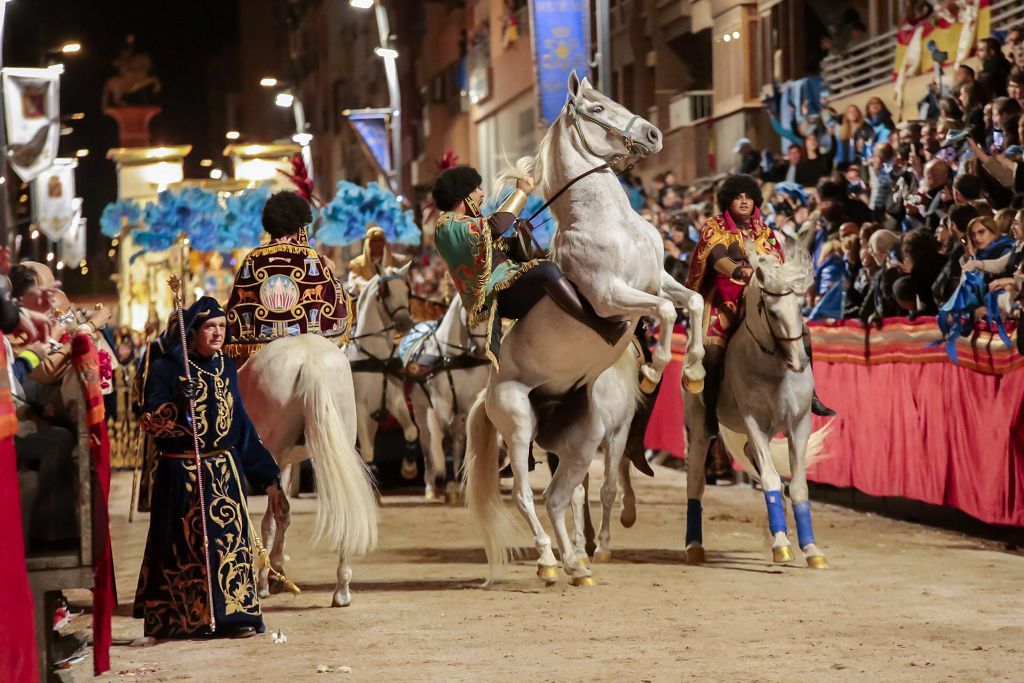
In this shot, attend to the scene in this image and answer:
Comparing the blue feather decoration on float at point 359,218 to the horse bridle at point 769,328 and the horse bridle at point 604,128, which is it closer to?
the horse bridle at point 769,328

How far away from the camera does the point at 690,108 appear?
118 feet

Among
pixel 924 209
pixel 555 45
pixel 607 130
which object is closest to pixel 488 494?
pixel 607 130

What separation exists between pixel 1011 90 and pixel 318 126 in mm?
81851

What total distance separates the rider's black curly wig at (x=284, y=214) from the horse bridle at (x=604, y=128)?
1.95 meters

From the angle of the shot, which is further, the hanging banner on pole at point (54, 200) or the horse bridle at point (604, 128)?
the hanging banner on pole at point (54, 200)

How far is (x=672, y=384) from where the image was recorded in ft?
64.7

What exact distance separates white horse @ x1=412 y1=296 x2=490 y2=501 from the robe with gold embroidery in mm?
7459

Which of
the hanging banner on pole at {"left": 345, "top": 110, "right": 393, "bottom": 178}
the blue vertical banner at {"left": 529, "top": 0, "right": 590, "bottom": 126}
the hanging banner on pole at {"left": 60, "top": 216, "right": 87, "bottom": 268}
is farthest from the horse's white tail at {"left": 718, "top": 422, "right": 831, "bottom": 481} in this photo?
the hanging banner on pole at {"left": 60, "top": 216, "right": 87, "bottom": 268}

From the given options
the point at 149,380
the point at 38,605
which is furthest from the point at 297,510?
the point at 38,605

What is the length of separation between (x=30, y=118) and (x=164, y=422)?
17.5 meters

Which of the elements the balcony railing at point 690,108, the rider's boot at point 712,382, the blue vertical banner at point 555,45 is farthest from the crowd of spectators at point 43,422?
the balcony railing at point 690,108

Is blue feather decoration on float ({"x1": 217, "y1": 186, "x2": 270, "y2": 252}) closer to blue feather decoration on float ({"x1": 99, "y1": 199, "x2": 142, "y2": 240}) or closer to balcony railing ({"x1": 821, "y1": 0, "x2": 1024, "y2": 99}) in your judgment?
blue feather decoration on float ({"x1": 99, "y1": 199, "x2": 142, "y2": 240})

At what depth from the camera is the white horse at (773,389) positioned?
11.1 m

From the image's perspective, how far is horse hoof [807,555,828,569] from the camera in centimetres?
1111
